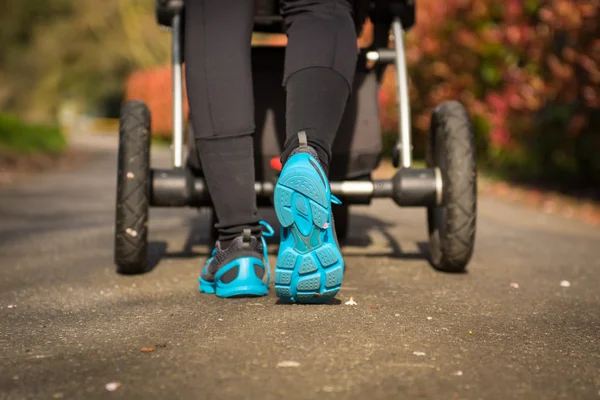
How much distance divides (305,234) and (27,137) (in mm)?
9743

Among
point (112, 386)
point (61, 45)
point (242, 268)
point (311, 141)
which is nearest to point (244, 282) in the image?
point (242, 268)

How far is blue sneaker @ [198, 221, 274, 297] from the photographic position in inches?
77.5

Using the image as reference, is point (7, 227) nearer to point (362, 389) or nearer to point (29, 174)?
point (362, 389)

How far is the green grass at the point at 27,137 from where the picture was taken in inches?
386

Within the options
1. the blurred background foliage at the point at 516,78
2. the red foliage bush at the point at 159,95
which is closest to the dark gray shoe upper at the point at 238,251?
the blurred background foliage at the point at 516,78

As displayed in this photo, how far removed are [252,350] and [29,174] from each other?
7166 millimetres

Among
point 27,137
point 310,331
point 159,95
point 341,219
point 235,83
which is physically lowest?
point 159,95

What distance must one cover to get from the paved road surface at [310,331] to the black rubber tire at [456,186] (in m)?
0.11

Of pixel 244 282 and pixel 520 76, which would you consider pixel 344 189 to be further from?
pixel 520 76

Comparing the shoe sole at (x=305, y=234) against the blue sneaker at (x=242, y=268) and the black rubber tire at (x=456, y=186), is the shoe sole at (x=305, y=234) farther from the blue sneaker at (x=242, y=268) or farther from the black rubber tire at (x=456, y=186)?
the black rubber tire at (x=456, y=186)

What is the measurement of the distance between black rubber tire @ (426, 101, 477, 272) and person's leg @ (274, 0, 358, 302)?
1.75 feet

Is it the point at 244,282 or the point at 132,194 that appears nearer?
the point at 244,282

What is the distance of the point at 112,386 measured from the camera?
4.51 ft

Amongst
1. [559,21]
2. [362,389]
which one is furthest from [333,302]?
[559,21]
